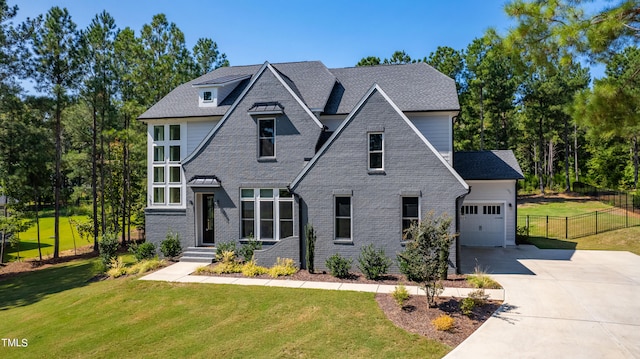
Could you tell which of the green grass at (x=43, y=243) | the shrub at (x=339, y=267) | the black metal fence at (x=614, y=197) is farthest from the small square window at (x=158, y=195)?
the black metal fence at (x=614, y=197)

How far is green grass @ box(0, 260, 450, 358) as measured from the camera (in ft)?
27.1

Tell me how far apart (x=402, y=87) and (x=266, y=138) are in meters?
7.57

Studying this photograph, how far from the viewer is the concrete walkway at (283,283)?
11.4 meters

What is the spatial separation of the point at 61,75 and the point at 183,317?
18159 mm

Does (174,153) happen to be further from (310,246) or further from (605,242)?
(605,242)

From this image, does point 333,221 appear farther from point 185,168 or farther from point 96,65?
point 96,65

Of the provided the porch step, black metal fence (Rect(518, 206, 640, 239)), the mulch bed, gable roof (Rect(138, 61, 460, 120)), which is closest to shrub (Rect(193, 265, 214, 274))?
the porch step

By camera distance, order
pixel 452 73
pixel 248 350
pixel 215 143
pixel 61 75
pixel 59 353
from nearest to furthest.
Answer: pixel 248 350 < pixel 59 353 < pixel 215 143 < pixel 61 75 < pixel 452 73

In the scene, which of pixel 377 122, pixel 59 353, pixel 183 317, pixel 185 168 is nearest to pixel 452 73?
pixel 377 122

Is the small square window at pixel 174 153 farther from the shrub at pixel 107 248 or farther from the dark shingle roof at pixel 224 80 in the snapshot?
the shrub at pixel 107 248

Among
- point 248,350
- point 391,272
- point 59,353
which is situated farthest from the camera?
point 391,272

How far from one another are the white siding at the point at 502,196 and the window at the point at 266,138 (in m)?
10.5

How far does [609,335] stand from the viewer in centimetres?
830

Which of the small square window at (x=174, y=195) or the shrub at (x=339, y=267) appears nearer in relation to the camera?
the shrub at (x=339, y=267)
